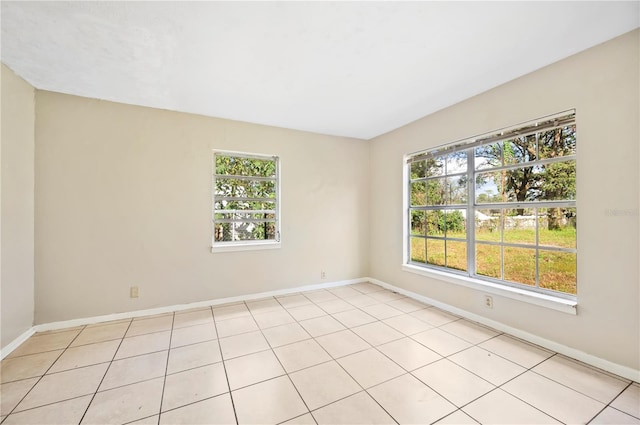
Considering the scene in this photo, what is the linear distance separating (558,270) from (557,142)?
1.16 metres

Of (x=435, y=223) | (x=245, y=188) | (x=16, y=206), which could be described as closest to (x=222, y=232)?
(x=245, y=188)

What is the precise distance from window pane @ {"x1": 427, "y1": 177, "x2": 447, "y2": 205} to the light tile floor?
4.79ft

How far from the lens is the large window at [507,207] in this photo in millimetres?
2244

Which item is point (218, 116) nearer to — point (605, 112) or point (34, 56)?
point (34, 56)

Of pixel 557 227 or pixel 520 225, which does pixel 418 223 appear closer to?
pixel 520 225

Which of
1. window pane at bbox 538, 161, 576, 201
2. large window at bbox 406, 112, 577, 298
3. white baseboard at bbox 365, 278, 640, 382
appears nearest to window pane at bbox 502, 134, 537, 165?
large window at bbox 406, 112, 577, 298

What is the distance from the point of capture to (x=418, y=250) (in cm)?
360

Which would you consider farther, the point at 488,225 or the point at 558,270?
the point at 488,225

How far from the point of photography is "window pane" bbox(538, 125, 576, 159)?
2195mm

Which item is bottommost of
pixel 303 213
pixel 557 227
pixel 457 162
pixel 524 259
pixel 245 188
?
pixel 524 259

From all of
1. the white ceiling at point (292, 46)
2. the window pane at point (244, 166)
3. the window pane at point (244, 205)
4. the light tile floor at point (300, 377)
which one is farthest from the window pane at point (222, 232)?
the white ceiling at point (292, 46)

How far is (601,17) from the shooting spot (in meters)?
1.67

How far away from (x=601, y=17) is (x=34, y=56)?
418 centimetres

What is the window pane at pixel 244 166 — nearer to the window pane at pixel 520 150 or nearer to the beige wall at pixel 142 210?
the beige wall at pixel 142 210
